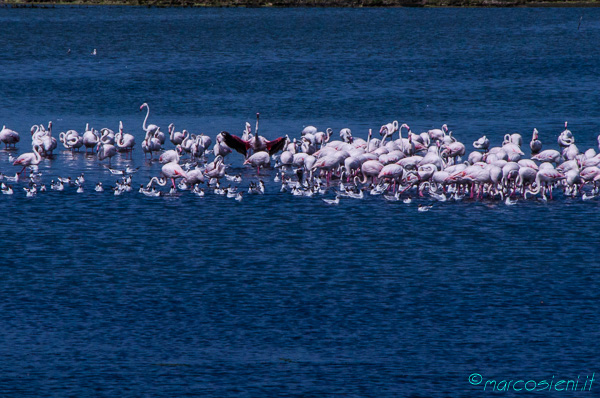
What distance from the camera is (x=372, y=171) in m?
28.5

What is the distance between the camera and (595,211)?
26078 mm

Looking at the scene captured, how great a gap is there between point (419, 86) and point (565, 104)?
34.9 ft

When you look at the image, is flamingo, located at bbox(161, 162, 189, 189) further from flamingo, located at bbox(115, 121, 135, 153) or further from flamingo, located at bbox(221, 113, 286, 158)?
flamingo, located at bbox(115, 121, 135, 153)

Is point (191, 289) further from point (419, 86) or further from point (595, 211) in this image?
point (419, 86)

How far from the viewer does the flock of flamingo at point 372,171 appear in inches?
1078

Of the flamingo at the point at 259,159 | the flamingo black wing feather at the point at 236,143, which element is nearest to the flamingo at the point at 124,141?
the flamingo black wing feather at the point at 236,143

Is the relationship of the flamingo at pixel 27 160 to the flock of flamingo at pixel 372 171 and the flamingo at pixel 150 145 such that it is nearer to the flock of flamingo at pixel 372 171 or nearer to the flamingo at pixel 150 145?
the flock of flamingo at pixel 372 171

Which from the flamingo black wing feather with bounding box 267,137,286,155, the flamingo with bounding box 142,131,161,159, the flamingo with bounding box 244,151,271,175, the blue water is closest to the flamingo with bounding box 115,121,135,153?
the blue water

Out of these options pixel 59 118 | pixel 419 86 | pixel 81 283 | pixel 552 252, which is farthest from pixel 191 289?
pixel 419 86

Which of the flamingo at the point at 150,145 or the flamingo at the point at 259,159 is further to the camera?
the flamingo at the point at 150,145

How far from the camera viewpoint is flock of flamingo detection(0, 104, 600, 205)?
2739 cm

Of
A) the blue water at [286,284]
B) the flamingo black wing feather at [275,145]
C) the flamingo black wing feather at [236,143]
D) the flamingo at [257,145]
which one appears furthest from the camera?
the flamingo black wing feather at [275,145]

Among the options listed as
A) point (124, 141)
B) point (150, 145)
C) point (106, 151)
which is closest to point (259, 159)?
point (150, 145)

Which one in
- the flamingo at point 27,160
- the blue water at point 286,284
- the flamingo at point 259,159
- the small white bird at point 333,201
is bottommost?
the blue water at point 286,284
